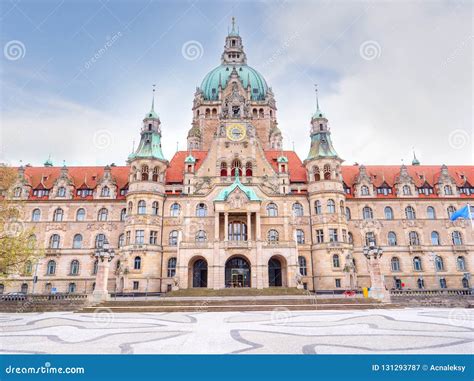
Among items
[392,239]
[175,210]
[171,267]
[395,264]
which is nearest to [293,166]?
[392,239]

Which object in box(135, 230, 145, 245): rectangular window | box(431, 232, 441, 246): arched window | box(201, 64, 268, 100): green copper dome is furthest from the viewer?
box(201, 64, 268, 100): green copper dome

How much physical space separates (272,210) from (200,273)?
1219cm

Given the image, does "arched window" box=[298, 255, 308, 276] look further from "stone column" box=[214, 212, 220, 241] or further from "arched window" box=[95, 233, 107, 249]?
"arched window" box=[95, 233, 107, 249]

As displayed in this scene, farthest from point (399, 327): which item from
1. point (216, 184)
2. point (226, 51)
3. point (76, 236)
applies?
point (226, 51)

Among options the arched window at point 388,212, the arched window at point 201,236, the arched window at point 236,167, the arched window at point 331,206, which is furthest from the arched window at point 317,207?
the arched window at point 201,236

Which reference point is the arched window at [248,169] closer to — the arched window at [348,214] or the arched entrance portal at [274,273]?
the arched entrance portal at [274,273]

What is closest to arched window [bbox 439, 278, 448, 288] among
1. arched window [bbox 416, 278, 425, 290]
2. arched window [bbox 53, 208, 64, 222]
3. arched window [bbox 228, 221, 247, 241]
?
arched window [bbox 416, 278, 425, 290]

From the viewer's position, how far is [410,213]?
1800 inches

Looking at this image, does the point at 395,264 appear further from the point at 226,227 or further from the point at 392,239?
the point at 226,227

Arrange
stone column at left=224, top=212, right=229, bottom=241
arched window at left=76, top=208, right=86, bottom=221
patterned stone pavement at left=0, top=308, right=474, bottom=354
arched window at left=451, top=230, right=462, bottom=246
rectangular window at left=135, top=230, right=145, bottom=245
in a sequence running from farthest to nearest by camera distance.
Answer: arched window at left=76, top=208, right=86, bottom=221, arched window at left=451, top=230, right=462, bottom=246, rectangular window at left=135, top=230, right=145, bottom=245, stone column at left=224, top=212, right=229, bottom=241, patterned stone pavement at left=0, top=308, right=474, bottom=354

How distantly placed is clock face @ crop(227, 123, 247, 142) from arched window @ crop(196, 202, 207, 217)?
10247mm

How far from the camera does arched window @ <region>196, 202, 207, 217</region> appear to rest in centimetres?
4335
